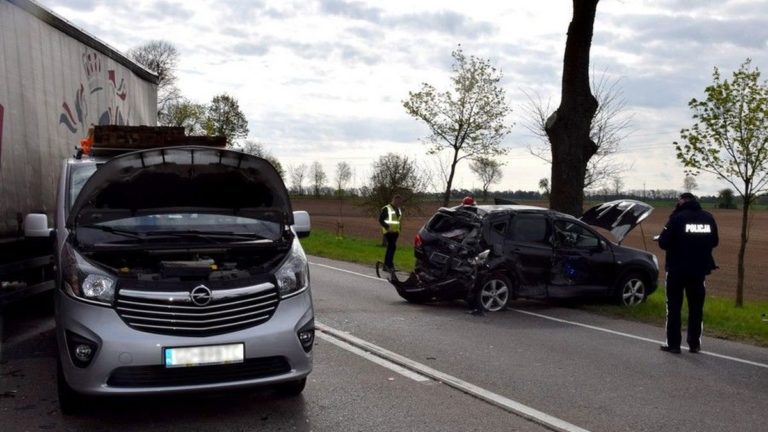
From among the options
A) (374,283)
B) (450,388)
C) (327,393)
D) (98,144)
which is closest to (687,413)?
(450,388)

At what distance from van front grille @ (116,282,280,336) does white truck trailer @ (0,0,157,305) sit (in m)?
2.43

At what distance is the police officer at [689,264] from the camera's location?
8.04 meters

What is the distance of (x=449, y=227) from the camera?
11117 millimetres

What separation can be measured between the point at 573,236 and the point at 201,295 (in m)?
7.71

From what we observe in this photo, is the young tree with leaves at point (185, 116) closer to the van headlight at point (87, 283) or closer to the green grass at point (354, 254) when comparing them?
the green grass at point (354, 254)

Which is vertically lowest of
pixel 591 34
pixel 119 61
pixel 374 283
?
pixel 374 283

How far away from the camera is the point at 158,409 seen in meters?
5.39

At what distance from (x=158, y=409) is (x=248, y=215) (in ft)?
5.45

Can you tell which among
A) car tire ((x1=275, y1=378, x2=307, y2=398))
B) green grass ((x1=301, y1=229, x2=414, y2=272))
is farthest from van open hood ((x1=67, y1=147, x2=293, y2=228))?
green grass ((x1=301, y1=229, x2=414, y2=272))

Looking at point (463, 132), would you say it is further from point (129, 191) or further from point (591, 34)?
point (129, 191)

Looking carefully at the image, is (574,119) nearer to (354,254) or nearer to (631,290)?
(631,290)

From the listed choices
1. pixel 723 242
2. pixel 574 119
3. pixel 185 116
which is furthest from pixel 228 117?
pixel 574 119

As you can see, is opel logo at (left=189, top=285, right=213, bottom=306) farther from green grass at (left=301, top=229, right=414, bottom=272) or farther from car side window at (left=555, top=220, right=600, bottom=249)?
green grass at (left=301, top=229, right=414, bottom=272)

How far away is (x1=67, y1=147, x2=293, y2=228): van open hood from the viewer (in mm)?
5625
